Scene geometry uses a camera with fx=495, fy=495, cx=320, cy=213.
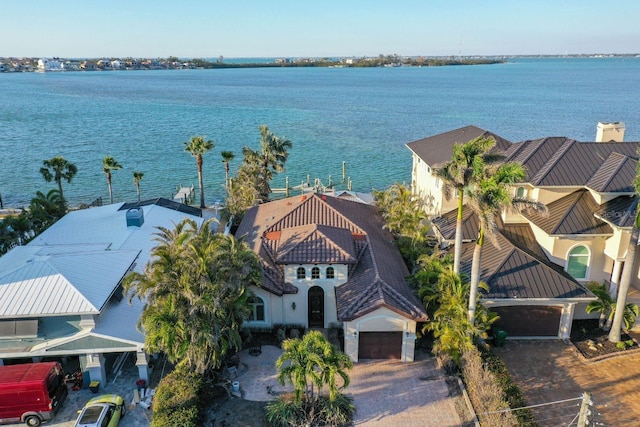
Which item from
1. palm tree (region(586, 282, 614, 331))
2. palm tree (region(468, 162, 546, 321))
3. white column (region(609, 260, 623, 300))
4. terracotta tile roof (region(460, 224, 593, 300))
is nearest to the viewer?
palm tree (region(468, 162, 546, 321))

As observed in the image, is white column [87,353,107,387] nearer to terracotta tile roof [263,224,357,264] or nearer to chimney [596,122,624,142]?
terracotta tile roof [263,224,357,264]

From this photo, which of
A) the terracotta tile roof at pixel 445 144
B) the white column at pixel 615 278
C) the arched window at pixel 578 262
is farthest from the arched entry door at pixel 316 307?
the white column at pixel 615 278

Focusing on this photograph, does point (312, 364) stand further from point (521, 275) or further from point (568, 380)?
point (521, 275)

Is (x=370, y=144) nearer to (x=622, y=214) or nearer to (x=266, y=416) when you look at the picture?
(x=622, y=214)

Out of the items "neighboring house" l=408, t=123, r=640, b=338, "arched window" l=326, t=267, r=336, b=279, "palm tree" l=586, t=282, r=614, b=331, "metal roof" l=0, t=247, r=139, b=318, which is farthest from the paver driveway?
"palm tree" l=586, t=282, r=614, b=331

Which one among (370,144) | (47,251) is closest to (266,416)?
(47,251)

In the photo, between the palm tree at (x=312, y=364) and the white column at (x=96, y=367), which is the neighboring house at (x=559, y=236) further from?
the white column at (x=96, y=367)
